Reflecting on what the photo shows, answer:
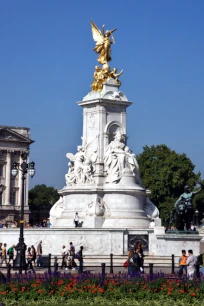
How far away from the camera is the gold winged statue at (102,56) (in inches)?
1860

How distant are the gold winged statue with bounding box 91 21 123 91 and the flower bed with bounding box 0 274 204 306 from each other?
2591cm

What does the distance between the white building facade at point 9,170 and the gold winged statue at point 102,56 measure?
200 ft

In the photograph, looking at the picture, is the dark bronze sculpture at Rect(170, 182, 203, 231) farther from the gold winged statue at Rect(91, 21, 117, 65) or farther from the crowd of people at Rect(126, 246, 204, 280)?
the gold winged statue at Rect(91, 21, 117, 65)

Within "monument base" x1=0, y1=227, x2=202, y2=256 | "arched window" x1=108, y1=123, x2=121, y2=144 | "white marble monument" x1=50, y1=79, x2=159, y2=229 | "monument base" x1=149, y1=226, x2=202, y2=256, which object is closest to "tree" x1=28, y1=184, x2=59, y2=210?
"white marble monument" x1=50, y1=79, x2=159, y2=229

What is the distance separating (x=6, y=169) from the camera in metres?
111

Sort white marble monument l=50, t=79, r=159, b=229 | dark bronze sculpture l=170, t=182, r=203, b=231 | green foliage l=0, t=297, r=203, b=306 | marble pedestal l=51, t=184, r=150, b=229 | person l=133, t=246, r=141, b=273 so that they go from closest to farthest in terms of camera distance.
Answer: green foliage l=0, t=297, r=203, b=306 < person l=133, t=246, r=141, b=273 < dark bronze sculpture l=170, t=182, r=203, b=231 < marble pedestal l=51, t=184, r=150, b=229 < white marble monument l=50, t=79, r=159, b=229

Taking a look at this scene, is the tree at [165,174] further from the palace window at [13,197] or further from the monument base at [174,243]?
the monument base at [174,243]

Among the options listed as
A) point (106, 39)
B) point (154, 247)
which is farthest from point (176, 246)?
point (106, 39)

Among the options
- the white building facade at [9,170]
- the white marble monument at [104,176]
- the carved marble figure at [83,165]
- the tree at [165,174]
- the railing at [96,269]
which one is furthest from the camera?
the white building facade at [9,170]

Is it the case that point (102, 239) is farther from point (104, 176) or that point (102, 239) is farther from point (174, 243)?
point (104, 176)

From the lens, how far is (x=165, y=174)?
83.3 metres

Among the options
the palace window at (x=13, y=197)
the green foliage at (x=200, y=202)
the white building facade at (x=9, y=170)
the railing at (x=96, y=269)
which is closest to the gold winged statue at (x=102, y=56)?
the railing at (x=96, y=269)

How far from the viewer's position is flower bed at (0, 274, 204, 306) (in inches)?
834

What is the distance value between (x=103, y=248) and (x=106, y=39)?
48.1ft
